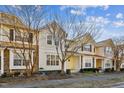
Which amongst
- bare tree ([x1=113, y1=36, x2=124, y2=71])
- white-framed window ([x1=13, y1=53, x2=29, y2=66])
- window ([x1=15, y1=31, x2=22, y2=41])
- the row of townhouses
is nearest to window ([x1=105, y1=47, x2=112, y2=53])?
the row of townhouses

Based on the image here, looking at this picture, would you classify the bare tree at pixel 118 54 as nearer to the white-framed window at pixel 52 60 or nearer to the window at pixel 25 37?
the white-framed window at pixel 52 60

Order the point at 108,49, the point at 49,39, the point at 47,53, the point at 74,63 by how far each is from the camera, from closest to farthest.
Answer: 1. the point at 47,53
2. the point at 49,39
3. the point at 74,63
4. the point at 108,49

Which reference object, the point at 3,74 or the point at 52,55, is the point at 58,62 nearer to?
the point at 52,55

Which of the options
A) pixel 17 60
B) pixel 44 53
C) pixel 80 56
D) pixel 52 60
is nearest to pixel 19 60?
pixel 17 60

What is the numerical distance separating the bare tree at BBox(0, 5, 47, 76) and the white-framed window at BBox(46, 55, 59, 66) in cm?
251

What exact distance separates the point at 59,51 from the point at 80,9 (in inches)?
241

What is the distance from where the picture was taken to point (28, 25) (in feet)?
76.9

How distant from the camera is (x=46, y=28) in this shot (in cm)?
2689

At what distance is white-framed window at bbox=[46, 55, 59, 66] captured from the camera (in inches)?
1126

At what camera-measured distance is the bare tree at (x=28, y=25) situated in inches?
886

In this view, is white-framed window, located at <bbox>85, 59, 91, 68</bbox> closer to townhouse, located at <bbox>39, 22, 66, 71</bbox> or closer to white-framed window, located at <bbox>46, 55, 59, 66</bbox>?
townhouse, located at <bbox>39, 22, 66, 71</bbox>

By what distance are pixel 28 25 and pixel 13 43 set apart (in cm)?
266

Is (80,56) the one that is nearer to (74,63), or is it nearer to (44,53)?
(74,63)

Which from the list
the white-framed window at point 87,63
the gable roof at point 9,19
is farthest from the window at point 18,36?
the white-framed window at point 87,63
